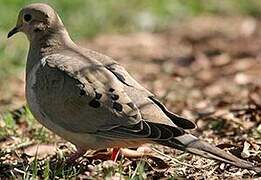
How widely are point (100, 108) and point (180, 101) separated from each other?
7.94 feet

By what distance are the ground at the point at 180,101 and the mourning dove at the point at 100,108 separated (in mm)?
174

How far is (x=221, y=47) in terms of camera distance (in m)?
9.12

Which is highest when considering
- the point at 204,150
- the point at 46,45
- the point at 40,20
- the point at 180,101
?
the point at 40,20

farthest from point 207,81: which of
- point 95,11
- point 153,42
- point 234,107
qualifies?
point 95,11

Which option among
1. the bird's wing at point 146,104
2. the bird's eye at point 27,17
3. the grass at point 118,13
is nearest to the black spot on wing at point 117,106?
the bird's wing at point 146,104

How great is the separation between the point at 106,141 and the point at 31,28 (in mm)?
1103

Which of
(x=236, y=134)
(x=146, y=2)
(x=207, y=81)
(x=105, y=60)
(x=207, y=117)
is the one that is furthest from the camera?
(x=146, y=2)

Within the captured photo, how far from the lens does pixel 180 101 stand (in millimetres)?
7199

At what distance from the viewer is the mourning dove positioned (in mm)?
4711

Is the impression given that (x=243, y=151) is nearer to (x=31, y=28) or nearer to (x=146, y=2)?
(x=31, y=28)

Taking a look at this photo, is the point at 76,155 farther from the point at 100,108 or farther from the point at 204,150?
the point at 204,150

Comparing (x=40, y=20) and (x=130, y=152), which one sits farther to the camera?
(x=40, y=20)

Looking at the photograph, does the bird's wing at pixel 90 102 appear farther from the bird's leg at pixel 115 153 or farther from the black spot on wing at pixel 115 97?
the bird's leg at pixel 115 153

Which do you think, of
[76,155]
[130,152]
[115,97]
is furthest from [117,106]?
[130,152]
